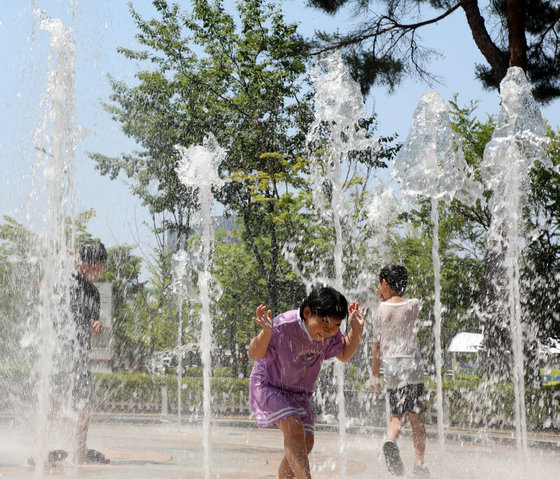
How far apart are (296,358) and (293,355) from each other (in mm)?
21

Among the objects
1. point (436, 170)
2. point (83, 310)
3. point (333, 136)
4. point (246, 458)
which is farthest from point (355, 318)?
point (333, 136)

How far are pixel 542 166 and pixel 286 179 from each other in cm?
546

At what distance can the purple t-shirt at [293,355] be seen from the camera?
343 cm

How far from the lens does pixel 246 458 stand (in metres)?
5.88

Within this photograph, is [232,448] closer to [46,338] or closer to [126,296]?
[46,338]

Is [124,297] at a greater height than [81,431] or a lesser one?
greater

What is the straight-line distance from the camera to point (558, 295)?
48.1 feet

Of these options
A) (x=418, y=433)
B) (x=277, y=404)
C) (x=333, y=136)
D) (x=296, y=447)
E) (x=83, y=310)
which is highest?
(x=333, y=136)

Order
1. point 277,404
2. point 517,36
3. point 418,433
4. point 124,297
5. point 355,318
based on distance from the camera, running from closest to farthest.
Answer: point 277,404
point 355,318
point 418,433
point 517,36
point 124,297

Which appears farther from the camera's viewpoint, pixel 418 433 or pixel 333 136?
pixel 333 136

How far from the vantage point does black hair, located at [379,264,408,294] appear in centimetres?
522

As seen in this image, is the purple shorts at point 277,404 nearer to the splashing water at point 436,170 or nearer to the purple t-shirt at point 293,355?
the purple t-shirt at point 293,355

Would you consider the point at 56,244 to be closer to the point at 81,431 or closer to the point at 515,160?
the point at 81,431

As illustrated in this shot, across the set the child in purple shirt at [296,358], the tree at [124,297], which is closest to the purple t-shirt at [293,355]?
the child in purple shirt at [296,358]
